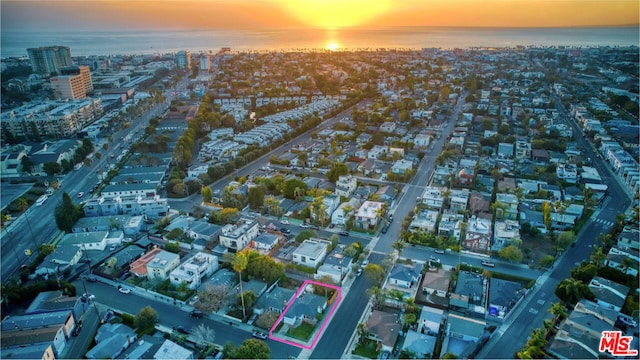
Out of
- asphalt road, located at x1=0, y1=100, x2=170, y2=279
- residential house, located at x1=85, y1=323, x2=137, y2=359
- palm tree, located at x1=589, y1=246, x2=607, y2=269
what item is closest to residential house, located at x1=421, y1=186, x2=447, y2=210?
palm tree, located at x1=589, y1=246, x2=607, y2=269

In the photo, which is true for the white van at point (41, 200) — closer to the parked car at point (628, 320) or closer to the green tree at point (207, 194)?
the green tree at point (207, 194)

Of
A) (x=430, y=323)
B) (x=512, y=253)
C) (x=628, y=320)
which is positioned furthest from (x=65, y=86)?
(x=628, y=320)

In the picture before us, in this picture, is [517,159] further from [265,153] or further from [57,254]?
[57,254]

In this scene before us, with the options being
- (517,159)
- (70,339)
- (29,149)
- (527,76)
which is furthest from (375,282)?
(527,76)

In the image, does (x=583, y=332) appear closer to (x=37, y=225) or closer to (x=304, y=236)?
(x=304, y=236)

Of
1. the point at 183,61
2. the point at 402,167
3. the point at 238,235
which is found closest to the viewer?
the point at 238,235

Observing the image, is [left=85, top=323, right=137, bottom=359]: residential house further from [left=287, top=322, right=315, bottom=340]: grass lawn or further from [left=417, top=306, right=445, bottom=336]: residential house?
[left=417, top=306, right=445, bottom=336]: residential house

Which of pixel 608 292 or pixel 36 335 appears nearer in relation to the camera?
pixel 36 335
